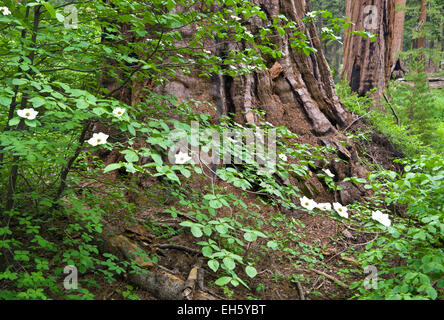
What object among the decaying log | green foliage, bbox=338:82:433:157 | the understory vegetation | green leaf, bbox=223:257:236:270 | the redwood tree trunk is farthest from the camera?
the redwood tree trunk

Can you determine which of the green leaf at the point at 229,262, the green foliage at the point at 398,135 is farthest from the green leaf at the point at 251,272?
the green foliage at the point at 398,135

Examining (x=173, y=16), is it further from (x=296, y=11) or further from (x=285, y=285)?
(x=296, y=11)

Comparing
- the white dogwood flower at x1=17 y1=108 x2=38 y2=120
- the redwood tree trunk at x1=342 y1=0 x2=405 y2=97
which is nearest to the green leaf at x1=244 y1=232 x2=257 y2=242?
the white dogwood flower at x1=17 y1=108 x2=38 y2=120

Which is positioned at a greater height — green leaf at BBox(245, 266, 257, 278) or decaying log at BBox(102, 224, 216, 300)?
green leaf at BBox(245, 266, 257, 278)

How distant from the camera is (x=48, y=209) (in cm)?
232

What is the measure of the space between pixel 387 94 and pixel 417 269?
643cm

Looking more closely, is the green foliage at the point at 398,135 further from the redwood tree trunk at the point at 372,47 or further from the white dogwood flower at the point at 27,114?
the white dogwood flower at the point at 27,114

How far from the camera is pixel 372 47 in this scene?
7.82 meters

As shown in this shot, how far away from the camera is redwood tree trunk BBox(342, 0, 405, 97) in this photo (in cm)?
770

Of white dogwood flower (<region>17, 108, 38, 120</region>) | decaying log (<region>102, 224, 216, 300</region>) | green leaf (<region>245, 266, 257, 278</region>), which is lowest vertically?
decaying log (<region>102, 224, 216, 300</region>)

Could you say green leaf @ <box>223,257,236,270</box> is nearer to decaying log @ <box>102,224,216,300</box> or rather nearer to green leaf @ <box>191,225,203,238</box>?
green leaf @ <box>191,225,203,238</box>

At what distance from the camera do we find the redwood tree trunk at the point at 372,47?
770cm

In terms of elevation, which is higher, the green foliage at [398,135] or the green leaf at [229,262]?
the green leaf at [229,262]
